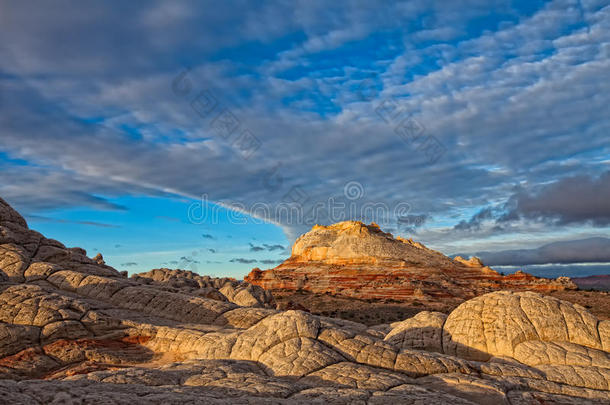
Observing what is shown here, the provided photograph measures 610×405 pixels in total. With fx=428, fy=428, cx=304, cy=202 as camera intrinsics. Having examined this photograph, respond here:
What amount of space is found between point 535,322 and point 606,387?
4017 mm

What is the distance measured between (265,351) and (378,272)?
74.0 meters

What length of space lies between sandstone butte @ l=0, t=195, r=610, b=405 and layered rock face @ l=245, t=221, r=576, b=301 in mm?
52551

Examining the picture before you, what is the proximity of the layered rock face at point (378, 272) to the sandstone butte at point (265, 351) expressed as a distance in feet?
172

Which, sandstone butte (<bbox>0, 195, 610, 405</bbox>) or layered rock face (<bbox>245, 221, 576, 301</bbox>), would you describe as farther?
layered rock face (<bbox>245, 221, 576, 301</bbox>)

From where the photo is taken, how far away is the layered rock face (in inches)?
2997

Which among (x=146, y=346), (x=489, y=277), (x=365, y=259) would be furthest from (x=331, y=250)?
(x=146, y=346)

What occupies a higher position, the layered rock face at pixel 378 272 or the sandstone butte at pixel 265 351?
the layered rock face at pixel 378 272

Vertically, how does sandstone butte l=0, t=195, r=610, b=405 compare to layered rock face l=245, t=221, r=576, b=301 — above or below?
below

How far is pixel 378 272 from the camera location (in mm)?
86500

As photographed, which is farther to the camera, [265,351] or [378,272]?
[378,272]

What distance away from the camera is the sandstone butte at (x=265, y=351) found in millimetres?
10234

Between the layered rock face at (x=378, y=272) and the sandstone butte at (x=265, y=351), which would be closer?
the sandstone butte at (x=265, y=351)

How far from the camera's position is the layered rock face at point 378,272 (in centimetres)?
7612

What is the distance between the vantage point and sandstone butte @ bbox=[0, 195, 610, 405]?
33.6 ft
